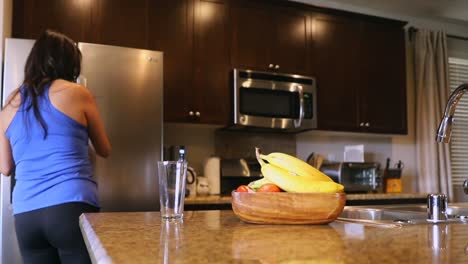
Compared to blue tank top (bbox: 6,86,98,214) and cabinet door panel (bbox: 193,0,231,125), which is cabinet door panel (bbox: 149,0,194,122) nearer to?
cabinet door panel (bbox: 193,0,231,125)

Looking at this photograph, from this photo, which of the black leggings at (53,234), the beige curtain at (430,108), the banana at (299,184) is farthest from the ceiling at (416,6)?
the banana at (299,184)

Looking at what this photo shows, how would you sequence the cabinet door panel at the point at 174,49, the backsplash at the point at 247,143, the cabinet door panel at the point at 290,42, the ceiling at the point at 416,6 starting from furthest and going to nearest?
the ceiling at the point at 416,6 → the backsplash at the point at 247,143 → the cabinet door panel at the point at 290,42 → the cabinet door panel at the point at 174,49

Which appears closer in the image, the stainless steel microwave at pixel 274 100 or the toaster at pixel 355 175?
the stainless steel microwave at pixel 274 100

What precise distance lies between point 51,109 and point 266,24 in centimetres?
196

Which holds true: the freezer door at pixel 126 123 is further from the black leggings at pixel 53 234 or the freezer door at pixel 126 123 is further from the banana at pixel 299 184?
the banana at pixel 299 184

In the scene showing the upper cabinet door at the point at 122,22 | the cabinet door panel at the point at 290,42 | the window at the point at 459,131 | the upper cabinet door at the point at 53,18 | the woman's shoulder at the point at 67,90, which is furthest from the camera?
the window at the point at 459,131

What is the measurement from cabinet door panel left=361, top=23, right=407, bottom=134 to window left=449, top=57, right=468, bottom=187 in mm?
818

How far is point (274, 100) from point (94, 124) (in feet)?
5.38

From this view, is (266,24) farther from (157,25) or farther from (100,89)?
(100,89)


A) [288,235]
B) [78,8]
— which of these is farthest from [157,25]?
[288,235]

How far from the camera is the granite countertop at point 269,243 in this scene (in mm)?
533

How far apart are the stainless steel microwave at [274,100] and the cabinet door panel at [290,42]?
11 cm

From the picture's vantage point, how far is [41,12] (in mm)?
2469

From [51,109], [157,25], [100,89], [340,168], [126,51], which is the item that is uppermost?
[157,25]
